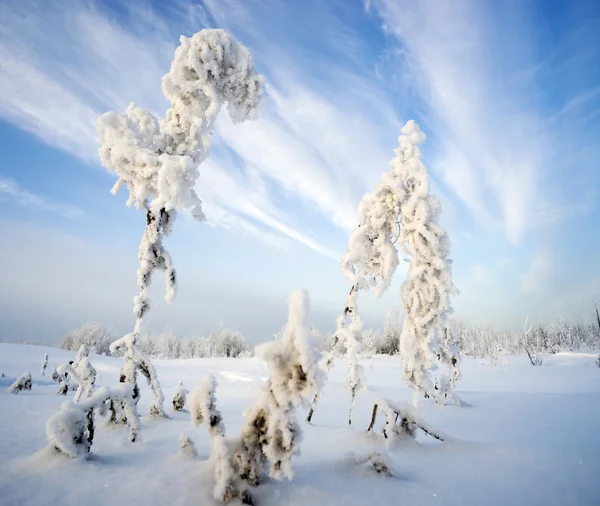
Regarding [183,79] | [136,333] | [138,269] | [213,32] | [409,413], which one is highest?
[213,32]

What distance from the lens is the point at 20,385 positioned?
9.08 m

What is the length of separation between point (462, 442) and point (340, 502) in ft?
9.61

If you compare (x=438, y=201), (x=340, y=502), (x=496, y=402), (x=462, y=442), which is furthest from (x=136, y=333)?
(x=496, y=402)

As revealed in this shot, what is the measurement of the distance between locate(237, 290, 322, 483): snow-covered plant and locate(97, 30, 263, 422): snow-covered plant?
15.2ft

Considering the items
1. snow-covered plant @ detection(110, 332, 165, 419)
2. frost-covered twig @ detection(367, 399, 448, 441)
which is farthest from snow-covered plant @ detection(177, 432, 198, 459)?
snow-covered plant @ detection(110, 332, 165, 419)

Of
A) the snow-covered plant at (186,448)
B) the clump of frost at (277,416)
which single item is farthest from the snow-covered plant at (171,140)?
the clump of frost at (277,416)

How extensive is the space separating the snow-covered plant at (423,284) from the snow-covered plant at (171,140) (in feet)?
14.8

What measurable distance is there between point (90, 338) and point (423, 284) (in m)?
54.9

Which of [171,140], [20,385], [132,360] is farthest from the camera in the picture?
[20,385]

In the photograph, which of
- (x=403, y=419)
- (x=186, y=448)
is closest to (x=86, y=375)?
(x=186, y=448)

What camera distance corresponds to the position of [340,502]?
2814 mm

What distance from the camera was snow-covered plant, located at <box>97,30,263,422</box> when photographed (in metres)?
6.50

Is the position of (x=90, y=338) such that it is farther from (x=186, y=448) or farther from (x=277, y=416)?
(x=277, y=416)

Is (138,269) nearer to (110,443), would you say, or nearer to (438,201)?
(110,443)
